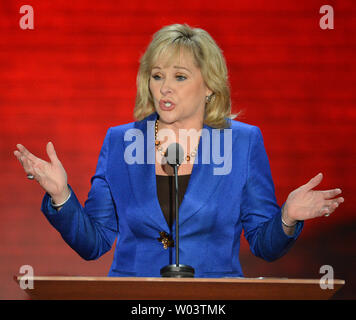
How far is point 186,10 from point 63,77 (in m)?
0.65

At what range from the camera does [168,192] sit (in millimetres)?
2277

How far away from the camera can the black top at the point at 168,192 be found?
2229 millimetres

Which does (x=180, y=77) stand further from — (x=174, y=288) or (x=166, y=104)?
(x=174, y=288)

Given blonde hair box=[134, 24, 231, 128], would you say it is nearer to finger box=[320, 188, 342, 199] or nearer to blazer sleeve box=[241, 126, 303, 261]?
blazer sleeve box=[241, 126, 303, 261]

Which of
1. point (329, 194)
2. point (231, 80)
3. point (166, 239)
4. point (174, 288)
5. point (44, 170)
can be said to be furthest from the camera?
point (231, 80)

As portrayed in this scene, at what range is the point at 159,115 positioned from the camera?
2.37 meters

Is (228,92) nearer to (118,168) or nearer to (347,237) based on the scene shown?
(118,168)

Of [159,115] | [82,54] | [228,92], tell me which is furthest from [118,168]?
[82,54]

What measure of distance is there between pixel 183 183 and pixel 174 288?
3.08 feet

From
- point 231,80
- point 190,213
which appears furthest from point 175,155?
point 231,80

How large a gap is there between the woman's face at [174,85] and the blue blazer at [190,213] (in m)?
0.14

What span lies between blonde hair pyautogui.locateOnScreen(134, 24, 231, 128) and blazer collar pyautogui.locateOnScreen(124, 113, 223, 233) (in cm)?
12

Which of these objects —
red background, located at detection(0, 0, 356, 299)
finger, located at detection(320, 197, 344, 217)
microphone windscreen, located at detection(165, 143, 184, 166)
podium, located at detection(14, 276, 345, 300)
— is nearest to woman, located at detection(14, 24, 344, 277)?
finger, located at detection(320, 197, 344, 217)

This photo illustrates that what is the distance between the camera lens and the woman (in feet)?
7.16
